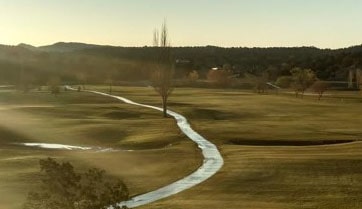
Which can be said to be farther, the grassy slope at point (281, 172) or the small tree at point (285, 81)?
the small tree at point (285, 81)

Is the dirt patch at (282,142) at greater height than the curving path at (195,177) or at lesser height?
A: lesser

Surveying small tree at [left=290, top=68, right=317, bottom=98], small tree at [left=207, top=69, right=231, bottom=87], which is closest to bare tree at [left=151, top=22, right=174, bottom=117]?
small tree at [left=290, top=68, right=317, bottom=98]

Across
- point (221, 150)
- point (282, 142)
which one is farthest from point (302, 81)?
point (221, 150)

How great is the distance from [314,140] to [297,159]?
18.5 metres

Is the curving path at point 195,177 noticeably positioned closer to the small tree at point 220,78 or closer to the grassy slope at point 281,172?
the grassy slope at point 281,172

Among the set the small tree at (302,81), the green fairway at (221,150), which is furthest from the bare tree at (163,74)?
the small tree at (302,81)

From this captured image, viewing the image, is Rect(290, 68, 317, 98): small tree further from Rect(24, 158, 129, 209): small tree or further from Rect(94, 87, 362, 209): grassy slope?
Rect(24, 158, 129, 209): small tree

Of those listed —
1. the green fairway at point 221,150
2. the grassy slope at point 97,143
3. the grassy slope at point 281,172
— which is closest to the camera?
the grassy slope at point 281,172

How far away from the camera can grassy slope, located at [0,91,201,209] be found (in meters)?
37.4

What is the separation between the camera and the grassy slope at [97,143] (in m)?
37.4

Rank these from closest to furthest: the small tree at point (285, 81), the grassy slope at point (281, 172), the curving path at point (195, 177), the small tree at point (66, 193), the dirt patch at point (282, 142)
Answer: the small tree at point (66, 193) → the grassy slope at point (281, 172) → the curving path at point (195, 177) → the dirt patch at point (282, 142) → the small tree at point (285, 81)

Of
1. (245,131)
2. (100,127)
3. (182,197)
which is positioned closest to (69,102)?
(100,127)

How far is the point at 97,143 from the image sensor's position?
62.5 meters

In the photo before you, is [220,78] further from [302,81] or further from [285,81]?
[302,81]
